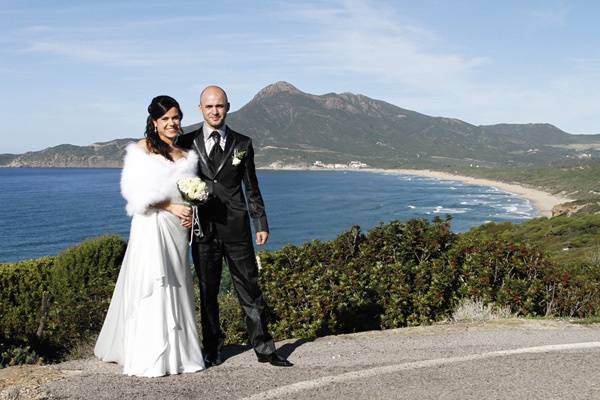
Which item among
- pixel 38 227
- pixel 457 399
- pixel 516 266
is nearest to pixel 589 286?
pixel 516 266

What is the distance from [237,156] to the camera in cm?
550

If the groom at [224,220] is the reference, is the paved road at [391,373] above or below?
below

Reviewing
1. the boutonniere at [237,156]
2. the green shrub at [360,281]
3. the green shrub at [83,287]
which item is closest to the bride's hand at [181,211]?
the boutonniere at [237,156]

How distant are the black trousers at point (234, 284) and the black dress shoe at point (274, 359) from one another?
4 cm

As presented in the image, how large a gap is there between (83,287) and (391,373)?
9409 millimetres

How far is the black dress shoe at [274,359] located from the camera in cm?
560

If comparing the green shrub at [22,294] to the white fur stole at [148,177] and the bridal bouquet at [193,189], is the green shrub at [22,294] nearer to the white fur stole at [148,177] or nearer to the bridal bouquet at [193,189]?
the white fur stole at [148,177]

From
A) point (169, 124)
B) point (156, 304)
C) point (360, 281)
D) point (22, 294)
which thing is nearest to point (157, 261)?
point (156, 304)

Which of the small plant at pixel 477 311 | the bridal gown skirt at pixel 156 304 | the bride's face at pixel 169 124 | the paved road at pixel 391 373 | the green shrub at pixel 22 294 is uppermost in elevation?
the bride's face at pixel 169 124

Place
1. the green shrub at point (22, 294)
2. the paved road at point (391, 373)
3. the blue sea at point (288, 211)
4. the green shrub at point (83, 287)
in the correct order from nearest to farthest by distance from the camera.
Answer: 1. the paved road at point (391, 373)
2. the green shrub at point (83, 287)
3. the green shrub at point (22, 294)
4. the blue sea at point (288, 211)

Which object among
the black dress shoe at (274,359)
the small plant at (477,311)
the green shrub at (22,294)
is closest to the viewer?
the black dress shoe at (274,359)

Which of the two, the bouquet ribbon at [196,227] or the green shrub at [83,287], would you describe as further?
the green shrub at [83,287]

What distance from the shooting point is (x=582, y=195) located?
4739 inches

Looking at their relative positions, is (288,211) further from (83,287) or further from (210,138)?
(210,138)
